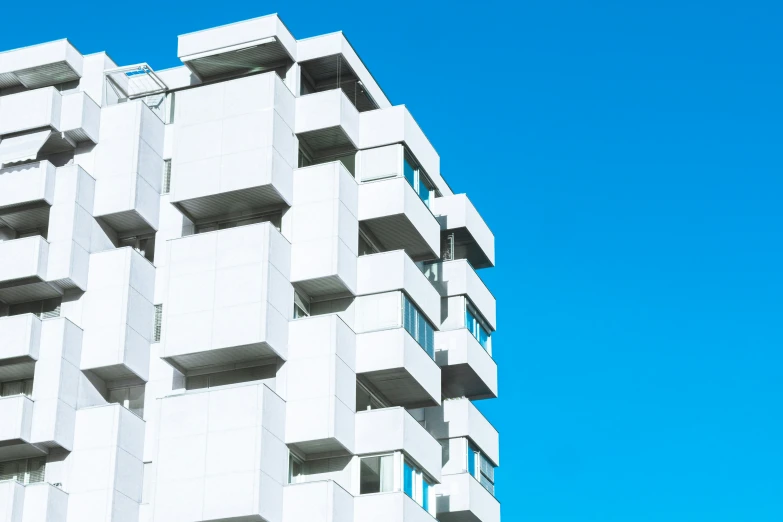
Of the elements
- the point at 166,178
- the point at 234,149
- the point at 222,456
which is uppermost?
the point at 166,178

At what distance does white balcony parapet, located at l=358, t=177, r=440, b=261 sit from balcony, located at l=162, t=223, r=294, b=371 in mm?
4407

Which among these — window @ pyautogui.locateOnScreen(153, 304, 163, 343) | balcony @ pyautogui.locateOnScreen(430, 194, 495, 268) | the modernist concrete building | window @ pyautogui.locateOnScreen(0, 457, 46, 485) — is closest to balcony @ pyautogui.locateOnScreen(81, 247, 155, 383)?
the modernist concrete building

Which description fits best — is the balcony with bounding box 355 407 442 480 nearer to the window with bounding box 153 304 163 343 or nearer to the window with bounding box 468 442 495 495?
the window with bounding box 153 304 163 343

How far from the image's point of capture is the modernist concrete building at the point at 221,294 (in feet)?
169

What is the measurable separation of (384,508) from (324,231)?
10.5m

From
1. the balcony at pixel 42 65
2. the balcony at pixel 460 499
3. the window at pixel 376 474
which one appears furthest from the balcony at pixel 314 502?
the balcony at pixel 42 65

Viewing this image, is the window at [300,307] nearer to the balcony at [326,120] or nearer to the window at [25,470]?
the balcony at [326,120]

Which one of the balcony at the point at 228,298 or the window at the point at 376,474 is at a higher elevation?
the balcony at the point at 228,298

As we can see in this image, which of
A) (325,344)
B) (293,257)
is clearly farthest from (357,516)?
(293,257)

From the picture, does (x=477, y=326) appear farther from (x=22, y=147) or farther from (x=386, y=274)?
(x=22, y=147)

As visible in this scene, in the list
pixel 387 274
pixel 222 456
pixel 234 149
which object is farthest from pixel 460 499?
pixel 234 149

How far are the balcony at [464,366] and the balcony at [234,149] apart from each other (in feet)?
34.8

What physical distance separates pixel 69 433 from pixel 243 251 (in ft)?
29.1

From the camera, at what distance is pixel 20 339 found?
53.1 m
